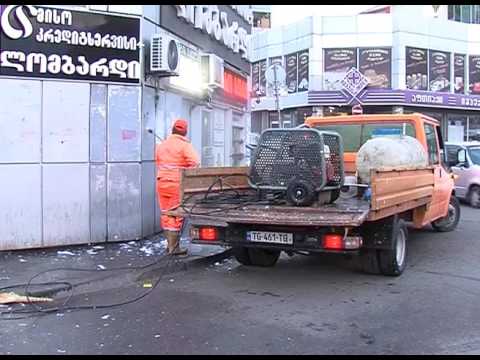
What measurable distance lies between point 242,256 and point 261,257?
26 cm

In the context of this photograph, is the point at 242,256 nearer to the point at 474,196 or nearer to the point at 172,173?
the point at 172,173

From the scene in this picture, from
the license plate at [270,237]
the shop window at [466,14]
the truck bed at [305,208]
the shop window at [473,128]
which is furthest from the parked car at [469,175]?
the shop window at [466,14]

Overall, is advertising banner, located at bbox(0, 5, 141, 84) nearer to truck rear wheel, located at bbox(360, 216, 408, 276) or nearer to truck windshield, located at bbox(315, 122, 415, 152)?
truck windshield, located at bbox(315, 122, 415, 152)

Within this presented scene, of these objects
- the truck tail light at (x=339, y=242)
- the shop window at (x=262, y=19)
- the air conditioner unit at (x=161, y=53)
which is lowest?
the truck tail light at (x=339, y=242)

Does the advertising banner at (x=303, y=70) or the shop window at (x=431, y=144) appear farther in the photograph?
the advertising banner at (x=303, y=70)

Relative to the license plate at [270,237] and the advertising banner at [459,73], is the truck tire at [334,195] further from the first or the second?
the advertising banner at [459,73]

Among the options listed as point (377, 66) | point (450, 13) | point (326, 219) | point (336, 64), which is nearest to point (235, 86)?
point (326, 219)

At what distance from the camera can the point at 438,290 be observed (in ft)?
22.0

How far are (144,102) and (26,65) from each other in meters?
1.83

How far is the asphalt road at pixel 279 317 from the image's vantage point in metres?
4.80

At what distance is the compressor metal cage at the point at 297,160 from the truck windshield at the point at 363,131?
1633mm

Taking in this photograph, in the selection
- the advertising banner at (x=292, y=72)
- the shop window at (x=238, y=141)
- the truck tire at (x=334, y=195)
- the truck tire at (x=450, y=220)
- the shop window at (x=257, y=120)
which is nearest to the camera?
the truck tire at (x=334, y=195)

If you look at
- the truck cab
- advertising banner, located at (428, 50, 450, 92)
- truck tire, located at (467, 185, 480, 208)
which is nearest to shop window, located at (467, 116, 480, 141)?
advertising banner, located at (428, 50, 450, 92)

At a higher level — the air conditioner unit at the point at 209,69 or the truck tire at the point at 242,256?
the air conditioner unit at the point at 209,69
